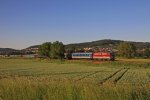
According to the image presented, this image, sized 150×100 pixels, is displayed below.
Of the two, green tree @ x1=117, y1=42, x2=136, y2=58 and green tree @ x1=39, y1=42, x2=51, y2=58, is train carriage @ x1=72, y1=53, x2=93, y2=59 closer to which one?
green tree @ x1=117, y1=42, x2=136, y2=58

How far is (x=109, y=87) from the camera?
9859 millimetres

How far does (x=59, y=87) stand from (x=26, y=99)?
1.22 meters

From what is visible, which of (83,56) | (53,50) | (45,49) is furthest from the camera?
(45,49)

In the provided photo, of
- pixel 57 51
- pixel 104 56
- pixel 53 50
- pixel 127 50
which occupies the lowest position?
pixel 104 56

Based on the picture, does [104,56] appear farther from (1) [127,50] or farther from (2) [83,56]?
(1) [127,50]

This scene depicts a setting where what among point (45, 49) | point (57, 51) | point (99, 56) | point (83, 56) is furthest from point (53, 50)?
point (99, 56)

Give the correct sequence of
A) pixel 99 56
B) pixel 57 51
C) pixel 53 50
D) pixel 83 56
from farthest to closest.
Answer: pixel 53 50
pixel 57 51
pixel 83 56
pixel 99 56

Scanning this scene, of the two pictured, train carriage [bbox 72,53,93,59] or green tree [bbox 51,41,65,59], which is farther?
green tree [bbox 51,41,65,59]

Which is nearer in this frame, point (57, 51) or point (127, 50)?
point (127, 50)

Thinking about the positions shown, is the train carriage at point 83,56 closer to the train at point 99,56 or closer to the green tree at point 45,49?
the train at point 99,56

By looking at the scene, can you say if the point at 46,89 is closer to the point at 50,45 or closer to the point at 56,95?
the point at 56,95

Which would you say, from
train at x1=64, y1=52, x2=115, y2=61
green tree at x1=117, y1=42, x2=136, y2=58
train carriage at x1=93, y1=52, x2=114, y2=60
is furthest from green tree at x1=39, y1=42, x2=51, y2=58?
train carriage at x1=93, y1=52, x2=114, y2=60

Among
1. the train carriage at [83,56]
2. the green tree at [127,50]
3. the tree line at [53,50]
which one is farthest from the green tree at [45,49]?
the train carriage at [83,56]

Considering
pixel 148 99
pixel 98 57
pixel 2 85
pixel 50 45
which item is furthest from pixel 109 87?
pixel 50 45
